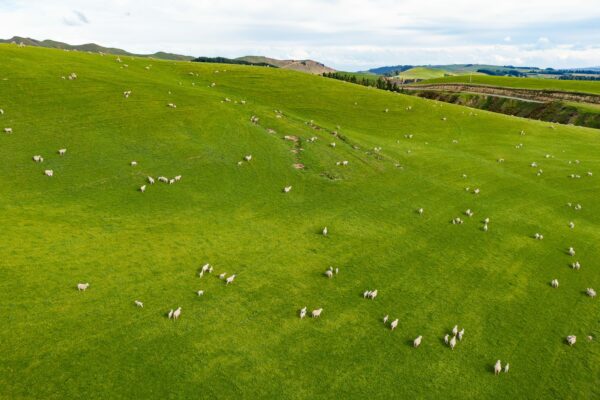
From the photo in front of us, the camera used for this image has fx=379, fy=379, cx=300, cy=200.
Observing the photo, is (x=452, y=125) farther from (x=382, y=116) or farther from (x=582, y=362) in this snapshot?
(x=582, y=362)

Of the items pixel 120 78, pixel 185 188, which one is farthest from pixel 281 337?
pixel 120 78

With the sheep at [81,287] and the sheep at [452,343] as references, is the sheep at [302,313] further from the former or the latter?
the sheep at [81,287]

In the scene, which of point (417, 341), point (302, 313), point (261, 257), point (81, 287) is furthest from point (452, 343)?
point (81, 287)

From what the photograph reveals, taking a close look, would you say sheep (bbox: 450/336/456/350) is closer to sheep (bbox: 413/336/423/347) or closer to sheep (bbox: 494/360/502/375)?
sheep (bbox: 413/336/423/347)

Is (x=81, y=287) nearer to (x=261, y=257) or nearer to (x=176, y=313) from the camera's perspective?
(x=176, y=313)

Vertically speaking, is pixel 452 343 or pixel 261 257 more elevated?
pixel 261 257

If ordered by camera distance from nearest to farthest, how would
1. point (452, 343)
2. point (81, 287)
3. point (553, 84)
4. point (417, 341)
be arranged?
point (417, 341) → point (452, 343) → point (81, 287) → point (553, 84)

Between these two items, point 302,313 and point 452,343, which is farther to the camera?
point 302,313

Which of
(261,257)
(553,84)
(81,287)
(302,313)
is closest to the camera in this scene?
(81,287)

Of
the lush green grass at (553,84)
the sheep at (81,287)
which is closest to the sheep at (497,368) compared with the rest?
the sheep at (81,287)
